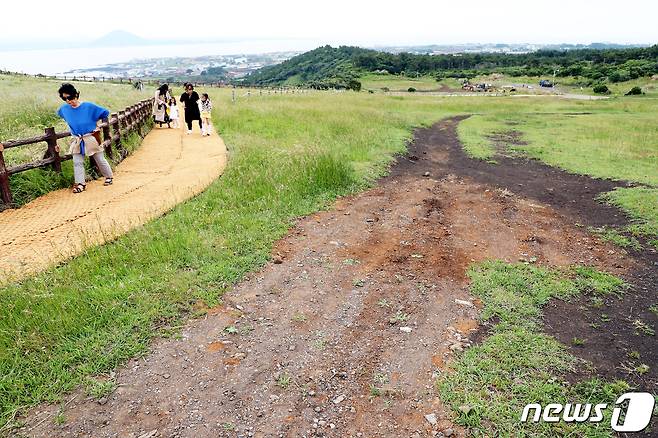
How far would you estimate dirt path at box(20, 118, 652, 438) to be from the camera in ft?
13.1

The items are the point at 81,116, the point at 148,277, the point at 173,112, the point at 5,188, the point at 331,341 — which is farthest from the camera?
the point at 173,112

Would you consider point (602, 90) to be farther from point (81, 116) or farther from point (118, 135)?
point (81, 116)

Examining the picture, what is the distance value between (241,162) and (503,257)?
749cm

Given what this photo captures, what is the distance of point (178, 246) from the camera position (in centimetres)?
696

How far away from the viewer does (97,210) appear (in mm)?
8359

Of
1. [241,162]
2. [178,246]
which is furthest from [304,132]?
[178,246]

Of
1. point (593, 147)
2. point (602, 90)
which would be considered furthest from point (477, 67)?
point (593, 147)

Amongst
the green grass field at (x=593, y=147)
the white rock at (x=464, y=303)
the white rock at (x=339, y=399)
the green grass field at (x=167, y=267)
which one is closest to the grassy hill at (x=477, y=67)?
the green grass field at (x=593, y=147)

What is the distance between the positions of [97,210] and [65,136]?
221 cm

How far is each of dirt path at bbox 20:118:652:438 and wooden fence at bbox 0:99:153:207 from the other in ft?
17.9

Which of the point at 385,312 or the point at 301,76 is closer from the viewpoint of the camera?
the point at 385,312

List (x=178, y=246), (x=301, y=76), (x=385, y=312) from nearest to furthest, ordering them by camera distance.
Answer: (x=385, y=312) < (x=178, y=246) < (x=301, y=76)

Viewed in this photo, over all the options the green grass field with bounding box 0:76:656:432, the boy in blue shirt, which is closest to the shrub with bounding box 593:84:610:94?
the green grass field with bounding box 0:76:656:432

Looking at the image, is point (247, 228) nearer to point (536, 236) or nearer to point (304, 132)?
point (536, 236)
